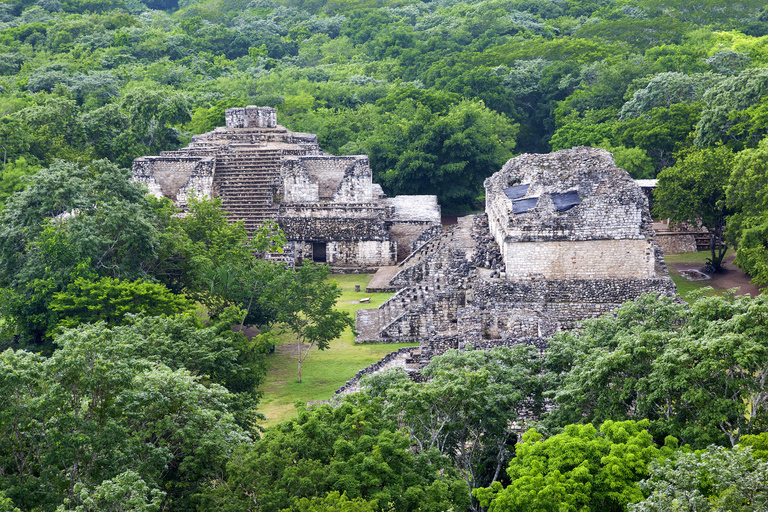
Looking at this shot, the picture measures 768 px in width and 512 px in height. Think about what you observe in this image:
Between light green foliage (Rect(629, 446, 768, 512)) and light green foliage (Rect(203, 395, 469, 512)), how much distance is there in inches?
117

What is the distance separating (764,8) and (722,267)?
156 feet

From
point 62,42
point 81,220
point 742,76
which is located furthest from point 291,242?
point 62,42

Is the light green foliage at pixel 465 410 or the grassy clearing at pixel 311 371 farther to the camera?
the grassy clearing at pixel 311 371

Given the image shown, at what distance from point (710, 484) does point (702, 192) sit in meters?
22.2

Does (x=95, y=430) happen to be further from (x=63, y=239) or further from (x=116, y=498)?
(x=63, y=239)

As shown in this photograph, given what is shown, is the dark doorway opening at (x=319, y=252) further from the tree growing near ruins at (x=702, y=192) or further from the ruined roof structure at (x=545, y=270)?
the tree growing near ruins at (x=702, y=192)

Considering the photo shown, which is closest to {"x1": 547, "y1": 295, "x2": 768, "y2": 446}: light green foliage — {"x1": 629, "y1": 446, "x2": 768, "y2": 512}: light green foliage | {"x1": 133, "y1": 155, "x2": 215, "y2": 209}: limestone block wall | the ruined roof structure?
{"x1": 629, "y1": 446, "x2": 768, "y2": 512}: light green foliage

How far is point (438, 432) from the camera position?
14.9 meters

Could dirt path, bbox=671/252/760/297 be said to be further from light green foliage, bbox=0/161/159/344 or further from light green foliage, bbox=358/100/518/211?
light green foliage, bbox=0/161/159/344

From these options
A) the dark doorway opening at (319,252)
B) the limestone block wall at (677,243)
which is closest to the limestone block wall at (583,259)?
the limestone block wall at (677,243)

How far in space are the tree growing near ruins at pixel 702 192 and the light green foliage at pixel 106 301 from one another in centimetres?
1851

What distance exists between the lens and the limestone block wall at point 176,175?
3684cm

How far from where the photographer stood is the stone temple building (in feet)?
120

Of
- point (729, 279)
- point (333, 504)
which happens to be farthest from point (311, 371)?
point (729, 279)
